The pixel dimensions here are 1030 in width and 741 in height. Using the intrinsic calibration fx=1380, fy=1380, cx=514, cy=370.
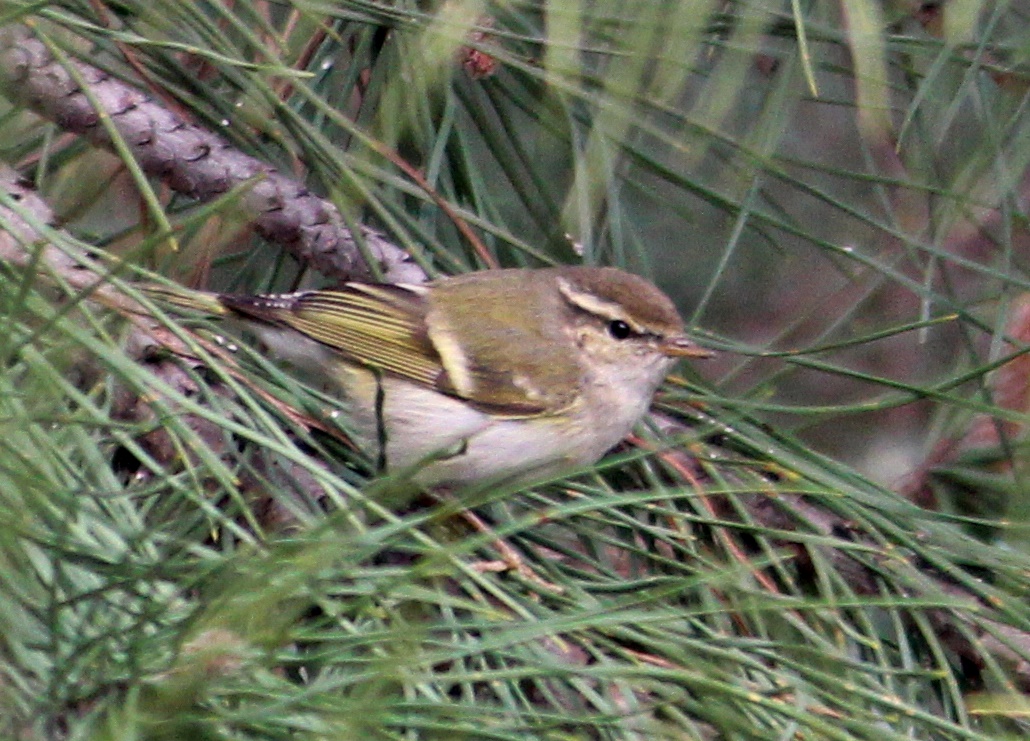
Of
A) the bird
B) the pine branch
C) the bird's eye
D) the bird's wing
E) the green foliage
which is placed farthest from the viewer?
the bird's eye

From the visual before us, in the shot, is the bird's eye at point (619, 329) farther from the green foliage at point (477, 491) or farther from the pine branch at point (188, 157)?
the pine branch at point (188, 157)

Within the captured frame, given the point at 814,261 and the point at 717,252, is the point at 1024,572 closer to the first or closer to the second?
the point at 717,252

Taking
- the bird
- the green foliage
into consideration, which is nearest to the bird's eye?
the bird

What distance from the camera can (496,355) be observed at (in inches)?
93.7

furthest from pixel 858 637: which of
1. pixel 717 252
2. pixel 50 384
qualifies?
pixel 717 252

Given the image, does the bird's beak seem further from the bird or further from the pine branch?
the pine branch

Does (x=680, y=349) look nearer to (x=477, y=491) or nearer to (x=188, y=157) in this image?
(x=188, y=157)

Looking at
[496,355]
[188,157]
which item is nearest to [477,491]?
[188,157]

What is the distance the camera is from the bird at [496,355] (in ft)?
6.95

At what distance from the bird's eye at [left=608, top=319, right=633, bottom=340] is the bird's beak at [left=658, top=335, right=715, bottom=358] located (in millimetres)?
101

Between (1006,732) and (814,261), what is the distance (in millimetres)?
2395

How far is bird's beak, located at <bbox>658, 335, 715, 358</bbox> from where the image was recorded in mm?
2168

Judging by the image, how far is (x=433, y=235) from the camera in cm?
192

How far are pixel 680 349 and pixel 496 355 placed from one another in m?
0.34
